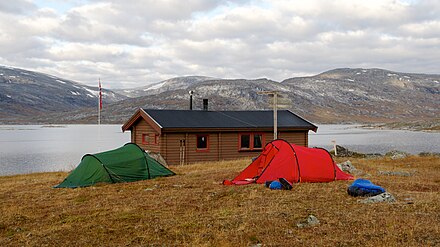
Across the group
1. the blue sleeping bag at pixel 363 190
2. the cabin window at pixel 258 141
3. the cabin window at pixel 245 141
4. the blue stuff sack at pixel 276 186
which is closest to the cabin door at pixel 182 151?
the cabin window at pixel 245 141

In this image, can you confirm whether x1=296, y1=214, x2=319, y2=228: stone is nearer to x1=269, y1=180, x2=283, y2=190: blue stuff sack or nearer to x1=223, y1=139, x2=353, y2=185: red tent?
x1=269, y1=180, x2=283, y2=190: blue stuff sack

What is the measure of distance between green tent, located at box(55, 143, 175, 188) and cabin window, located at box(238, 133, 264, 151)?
12708 mm

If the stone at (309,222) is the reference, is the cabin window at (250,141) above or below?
above

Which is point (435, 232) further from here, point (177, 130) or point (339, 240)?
point (177, 130)

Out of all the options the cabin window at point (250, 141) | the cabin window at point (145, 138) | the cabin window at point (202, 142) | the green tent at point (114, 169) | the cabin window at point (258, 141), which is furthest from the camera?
the cabin window at point (258, 141)

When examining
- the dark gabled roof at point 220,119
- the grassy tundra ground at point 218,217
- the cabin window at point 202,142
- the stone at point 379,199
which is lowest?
the grassy tundra ground at point 218,217

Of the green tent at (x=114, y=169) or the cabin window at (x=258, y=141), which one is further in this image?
the cabin window at (x=258, y=141)

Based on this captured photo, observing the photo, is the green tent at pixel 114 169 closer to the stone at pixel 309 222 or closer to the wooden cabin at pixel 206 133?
the wooden cabin at pixel 206 133

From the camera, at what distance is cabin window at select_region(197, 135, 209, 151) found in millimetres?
33844

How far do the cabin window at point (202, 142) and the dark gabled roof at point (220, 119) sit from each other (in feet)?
3.37

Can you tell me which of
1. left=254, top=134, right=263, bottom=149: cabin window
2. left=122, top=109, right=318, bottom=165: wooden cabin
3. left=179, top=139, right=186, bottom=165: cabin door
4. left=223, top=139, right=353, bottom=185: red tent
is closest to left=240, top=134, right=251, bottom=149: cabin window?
left=122, top=109, right=318, bottom=165: wooden cabin

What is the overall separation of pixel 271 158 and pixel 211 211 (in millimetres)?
7265

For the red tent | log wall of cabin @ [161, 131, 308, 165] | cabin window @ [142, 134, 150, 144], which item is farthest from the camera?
cabin window @ [142, 134, 150, 144]

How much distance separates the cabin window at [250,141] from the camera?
3528 centimetres
